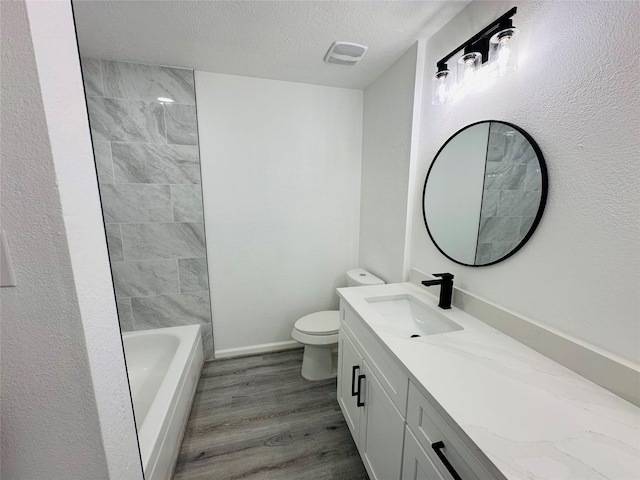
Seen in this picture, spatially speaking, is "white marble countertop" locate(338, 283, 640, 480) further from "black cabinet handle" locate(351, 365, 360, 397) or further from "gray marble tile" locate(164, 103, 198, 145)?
"gray marble tile" locate(164, 103, 198, 145)

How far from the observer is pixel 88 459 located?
62cm

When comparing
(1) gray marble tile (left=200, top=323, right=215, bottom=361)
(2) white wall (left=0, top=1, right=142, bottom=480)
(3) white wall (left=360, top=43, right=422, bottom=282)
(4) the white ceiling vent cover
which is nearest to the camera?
(2) white wall (left=0, top=1, right=142, bottom=480)

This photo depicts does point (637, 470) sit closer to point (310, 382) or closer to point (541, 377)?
point (541, 377)

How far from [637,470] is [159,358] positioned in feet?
8.15

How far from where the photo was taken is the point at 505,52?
3.46 feet

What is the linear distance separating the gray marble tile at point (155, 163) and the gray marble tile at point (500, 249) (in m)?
1.98

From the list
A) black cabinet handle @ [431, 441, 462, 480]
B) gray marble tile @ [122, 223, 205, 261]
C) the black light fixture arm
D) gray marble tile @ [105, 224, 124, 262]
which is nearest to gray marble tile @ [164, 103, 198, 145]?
gray marble tile @ [122, 223, 205, 261]

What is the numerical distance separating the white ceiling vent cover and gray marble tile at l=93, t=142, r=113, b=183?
1.64 metres

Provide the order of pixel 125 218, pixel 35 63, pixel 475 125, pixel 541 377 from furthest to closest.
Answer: pixel 125 218 → pixel 475 125 → pixel 541 377 → pixel 35 63

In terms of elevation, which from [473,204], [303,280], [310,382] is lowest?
[310,382]

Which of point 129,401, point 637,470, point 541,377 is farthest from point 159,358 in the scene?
point 637,470

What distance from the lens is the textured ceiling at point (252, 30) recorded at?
4.24 ft

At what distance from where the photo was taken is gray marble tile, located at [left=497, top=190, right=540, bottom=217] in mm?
1014

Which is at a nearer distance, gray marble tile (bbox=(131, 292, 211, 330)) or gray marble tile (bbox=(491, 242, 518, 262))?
gray marble tile (bbox=(491, 242, 518, 262))
